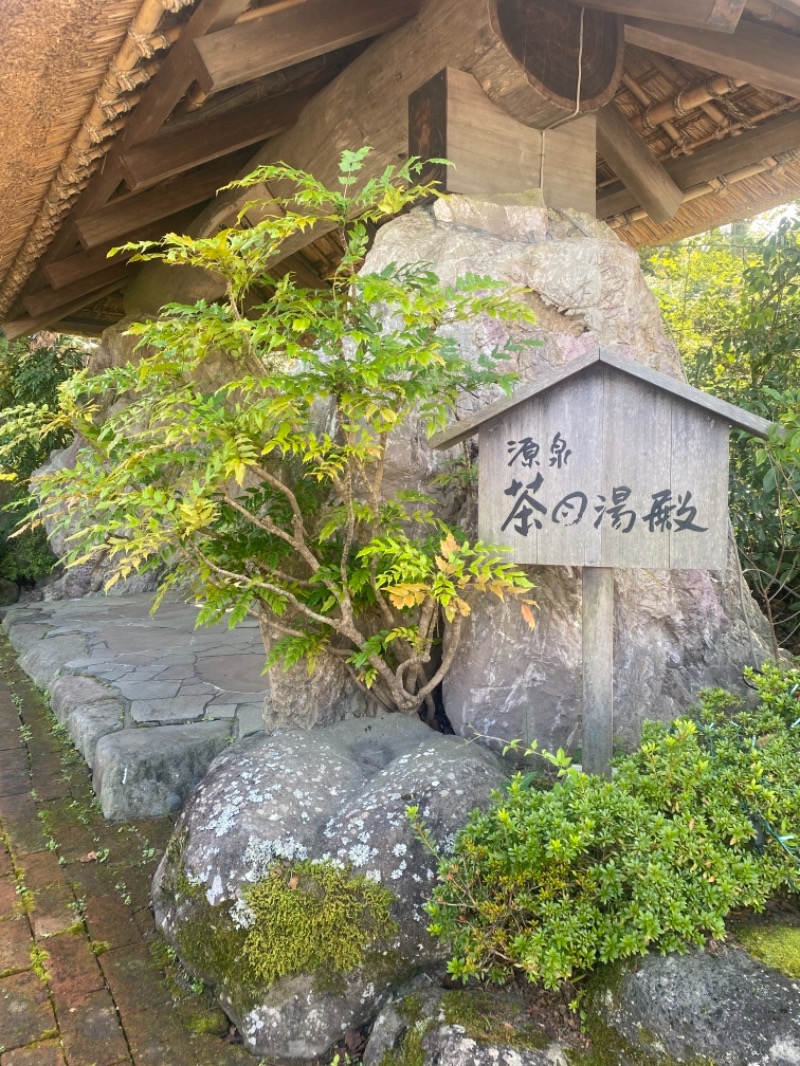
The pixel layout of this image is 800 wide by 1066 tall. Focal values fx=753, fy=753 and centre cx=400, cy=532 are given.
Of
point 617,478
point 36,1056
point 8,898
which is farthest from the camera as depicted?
point 8,898

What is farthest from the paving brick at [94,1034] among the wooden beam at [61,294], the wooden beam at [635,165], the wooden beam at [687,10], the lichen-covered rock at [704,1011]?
the wooden beam at [61,294]

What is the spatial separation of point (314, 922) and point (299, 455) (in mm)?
1952

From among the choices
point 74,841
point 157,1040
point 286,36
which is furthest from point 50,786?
point 286,36

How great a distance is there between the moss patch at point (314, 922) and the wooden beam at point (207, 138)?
14.5 feet

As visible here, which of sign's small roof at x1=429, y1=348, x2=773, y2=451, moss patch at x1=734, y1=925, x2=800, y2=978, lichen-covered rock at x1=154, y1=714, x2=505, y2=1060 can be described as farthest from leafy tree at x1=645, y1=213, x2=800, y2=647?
lichen-covered rock at x1=154, y1=714, x2=505, y2=1060

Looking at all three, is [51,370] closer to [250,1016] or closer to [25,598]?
[25,598]

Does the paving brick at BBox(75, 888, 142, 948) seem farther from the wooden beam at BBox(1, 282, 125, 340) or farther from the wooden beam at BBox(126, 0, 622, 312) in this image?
the wooden beam at BBox(1, 282, 125, 340)

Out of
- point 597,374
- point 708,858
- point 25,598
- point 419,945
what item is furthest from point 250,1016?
point 25,598

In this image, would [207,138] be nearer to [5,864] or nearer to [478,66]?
[478,66]

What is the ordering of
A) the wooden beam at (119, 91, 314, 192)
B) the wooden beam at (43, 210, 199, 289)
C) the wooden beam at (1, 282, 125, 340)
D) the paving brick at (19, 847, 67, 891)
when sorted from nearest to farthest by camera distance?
the paving brick at (19, 847, 67, 891) → the wooden beam at (119, 91, 314, 192) → the wooden beam at (43, 210, 199, 289) → the wooden beam at (1, 282, 125, 340)

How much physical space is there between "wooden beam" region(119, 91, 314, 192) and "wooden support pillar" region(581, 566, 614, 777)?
4.07m

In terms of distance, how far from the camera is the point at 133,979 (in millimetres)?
2584

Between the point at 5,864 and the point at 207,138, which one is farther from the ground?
the point at 207,138

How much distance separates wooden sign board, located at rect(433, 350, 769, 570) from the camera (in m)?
2.68
